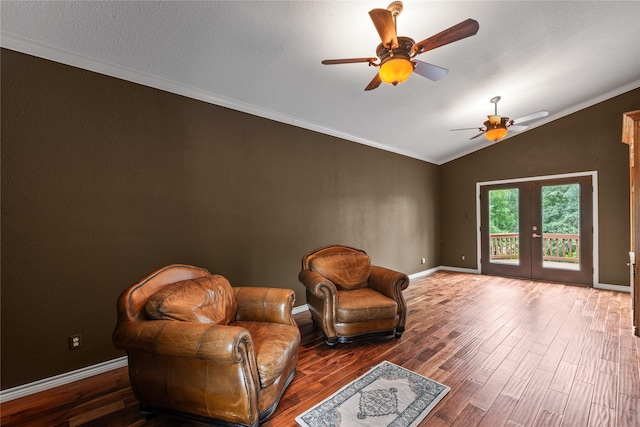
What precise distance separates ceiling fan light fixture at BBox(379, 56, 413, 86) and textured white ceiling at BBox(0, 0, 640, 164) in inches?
23.4

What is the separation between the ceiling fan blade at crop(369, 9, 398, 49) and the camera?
1654 mm

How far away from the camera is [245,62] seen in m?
2.59

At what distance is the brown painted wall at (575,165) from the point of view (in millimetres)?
4578

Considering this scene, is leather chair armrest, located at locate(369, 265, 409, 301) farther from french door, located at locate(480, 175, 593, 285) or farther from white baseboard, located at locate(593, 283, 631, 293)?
white baseboard, located at locate(593, 283, 631, 293)

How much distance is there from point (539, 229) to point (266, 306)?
584 centimetres

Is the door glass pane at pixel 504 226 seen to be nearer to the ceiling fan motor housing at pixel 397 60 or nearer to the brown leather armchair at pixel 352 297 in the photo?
the brown leather armchair at pixel 352 297

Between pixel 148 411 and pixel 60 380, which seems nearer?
pixel 148 411

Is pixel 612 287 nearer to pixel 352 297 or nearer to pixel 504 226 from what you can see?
pixel 504 226

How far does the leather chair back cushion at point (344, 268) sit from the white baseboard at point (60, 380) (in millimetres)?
2070

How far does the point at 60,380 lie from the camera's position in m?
2.16

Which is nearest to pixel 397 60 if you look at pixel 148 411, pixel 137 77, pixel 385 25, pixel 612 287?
pixel 385 25

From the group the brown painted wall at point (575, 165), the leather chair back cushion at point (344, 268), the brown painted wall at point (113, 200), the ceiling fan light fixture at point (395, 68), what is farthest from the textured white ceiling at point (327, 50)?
the leather chair back cushion at point (344, 268)

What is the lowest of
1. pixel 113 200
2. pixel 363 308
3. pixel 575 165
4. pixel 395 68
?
pixel 363 308

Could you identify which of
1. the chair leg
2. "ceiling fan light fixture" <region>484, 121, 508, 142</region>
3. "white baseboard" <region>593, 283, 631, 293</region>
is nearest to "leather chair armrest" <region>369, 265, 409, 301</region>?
the chair leg
